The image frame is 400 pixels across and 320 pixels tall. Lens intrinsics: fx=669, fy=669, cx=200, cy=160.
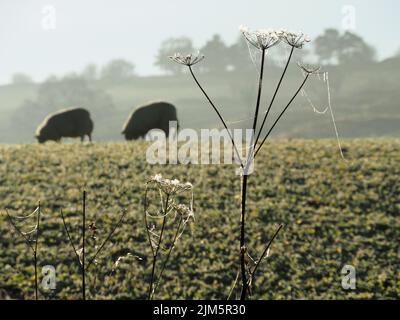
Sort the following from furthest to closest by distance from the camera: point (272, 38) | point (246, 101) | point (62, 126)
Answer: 1. point (246, 101)
2. point (62, 126)
3. point (272, 38)

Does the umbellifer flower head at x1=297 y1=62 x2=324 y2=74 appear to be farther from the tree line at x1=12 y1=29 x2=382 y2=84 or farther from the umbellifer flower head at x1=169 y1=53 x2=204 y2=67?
the tree line at x1=12 y1=29 x2=382 y2=84

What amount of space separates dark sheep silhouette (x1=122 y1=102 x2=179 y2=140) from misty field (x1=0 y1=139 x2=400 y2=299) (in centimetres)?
515

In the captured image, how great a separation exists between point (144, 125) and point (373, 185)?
434 inches

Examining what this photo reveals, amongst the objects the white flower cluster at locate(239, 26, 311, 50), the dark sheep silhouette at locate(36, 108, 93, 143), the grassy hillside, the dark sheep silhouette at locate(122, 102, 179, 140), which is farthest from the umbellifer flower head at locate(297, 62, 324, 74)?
the grassy hillside

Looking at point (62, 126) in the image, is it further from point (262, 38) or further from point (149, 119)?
point (262, 38)

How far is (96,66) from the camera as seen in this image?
12550 cm

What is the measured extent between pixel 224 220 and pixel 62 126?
1298 cm

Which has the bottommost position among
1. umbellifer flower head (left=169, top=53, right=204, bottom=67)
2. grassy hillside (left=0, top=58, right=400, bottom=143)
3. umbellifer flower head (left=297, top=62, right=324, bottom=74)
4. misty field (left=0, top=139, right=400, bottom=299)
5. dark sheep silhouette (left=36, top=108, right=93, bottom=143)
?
misty field (left=0, top=139, right=400, bottom=299)

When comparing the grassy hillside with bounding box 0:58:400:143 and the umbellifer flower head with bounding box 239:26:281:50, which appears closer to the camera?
the umbellifer flower head with bounding box 239:26:281:50

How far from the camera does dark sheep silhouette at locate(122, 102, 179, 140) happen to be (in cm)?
2473

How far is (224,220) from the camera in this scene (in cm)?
1379

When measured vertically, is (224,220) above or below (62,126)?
below

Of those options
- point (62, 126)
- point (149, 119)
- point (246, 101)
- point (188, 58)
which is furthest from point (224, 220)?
point (246, 101)

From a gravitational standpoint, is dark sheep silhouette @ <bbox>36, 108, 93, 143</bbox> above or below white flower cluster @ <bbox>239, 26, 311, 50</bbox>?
above
